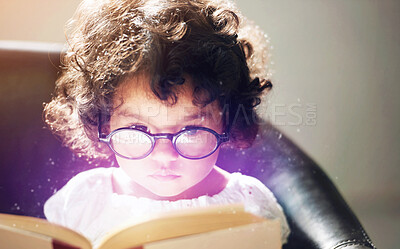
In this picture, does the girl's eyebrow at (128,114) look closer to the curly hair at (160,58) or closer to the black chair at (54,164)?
the curly hair at (160,58)

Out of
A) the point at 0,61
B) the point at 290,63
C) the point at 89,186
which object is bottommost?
the point at 89,186

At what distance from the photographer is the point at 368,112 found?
88 cm

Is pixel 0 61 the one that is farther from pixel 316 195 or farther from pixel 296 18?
pixel 316 195

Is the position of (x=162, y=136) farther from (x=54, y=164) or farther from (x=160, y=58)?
(x=54, y=164)

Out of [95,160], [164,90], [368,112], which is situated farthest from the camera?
[368,112]

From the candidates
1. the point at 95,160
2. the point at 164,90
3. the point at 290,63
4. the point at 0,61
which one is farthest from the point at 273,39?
the point at 0,61

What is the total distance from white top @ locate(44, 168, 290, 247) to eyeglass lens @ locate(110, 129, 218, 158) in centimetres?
8

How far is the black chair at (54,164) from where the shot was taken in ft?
2.59

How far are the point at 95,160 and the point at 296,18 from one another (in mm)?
481

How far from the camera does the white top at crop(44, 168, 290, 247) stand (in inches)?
29.5

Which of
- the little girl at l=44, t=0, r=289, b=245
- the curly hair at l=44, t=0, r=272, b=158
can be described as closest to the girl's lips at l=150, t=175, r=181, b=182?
the little girl at l=44, t=0, r=289, b=245

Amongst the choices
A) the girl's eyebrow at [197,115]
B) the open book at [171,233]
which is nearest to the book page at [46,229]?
the open book at [171,233]

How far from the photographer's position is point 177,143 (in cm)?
69

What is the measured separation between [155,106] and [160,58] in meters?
0.08
